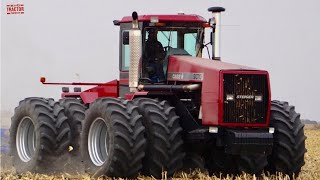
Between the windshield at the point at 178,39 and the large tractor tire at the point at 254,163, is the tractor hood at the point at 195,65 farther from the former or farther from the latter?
the large tractor tire at the point at 254,163

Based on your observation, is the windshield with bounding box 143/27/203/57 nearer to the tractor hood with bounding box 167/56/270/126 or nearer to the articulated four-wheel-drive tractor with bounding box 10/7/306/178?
the articulated four-wheel-drive tractor with bounding box 10/7/306/178

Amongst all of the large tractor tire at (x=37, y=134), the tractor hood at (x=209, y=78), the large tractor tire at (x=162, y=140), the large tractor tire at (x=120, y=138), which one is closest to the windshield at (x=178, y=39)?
the tractor hood at (x=209, y=78)

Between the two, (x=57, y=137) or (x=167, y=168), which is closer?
(x=167, y=168)

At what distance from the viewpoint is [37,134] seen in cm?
1551

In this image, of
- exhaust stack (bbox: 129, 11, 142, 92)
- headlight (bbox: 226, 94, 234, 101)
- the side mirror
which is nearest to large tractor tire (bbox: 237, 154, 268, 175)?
headlight (bbox: 226, 94, 234, 101)

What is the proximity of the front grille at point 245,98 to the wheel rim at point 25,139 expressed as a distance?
5.09m

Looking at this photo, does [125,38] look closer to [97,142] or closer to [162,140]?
[97,142]

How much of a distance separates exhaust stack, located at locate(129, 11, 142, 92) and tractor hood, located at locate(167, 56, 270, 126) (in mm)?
729

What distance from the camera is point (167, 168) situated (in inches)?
510

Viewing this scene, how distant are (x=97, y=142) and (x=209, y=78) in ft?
7.72

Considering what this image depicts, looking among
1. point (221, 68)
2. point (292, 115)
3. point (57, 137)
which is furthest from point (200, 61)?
point (57, 137)

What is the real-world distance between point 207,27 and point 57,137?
12.0ft

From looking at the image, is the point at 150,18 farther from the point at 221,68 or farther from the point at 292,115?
the point at 292,115

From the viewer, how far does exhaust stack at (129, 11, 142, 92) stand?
14.1m
